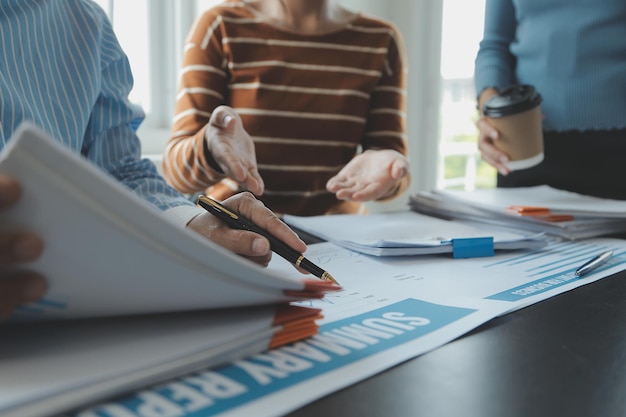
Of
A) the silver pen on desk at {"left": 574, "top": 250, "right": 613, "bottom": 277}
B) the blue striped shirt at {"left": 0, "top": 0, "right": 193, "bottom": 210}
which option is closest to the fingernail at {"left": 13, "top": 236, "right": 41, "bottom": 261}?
the blue striped shirt at {"left": 0, "top": 0, "right": 193, "bottom": 210}

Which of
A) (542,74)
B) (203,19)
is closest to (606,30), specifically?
(542,74)

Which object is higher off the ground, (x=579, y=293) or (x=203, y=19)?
(x=203, y=19)

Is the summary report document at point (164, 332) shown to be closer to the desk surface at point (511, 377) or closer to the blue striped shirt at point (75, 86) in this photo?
the desk surface at point (511, 377)

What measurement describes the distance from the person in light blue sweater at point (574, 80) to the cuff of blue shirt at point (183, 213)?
1.84ft

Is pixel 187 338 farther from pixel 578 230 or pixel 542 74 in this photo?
pixel 542 74

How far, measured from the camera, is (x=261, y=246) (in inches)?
17.9

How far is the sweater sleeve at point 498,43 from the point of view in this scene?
1.10 metres

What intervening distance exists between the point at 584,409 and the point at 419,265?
13.4 inches

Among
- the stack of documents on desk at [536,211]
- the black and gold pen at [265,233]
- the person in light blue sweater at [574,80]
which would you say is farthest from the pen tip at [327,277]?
the person in light blue sweater at [574,80]

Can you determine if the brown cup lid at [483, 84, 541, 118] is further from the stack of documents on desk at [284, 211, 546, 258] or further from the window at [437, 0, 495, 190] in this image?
the window at [437, 0, 495, 190]

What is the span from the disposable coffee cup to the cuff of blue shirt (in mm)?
489

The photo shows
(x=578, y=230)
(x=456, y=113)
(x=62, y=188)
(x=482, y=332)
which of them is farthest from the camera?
(x=456, y=113)

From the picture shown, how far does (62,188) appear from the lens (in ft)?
0.82

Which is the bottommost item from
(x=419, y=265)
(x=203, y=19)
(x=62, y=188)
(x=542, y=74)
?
(x=419, y=265)
